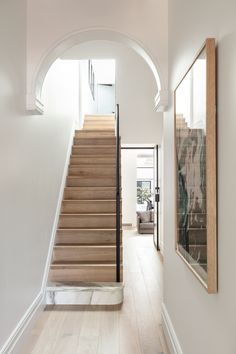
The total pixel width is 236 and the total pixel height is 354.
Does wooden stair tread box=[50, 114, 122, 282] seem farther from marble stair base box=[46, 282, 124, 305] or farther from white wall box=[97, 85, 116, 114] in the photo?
white wall box=[97, 85, 116, 114]

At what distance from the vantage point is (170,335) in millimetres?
2678

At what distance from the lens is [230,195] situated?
134 centimetres

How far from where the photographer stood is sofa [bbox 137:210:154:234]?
9734 mm

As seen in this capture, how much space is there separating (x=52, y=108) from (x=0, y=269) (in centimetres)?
266

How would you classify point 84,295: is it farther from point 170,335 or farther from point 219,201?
point 219,201

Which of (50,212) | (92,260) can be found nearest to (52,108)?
(50,212)

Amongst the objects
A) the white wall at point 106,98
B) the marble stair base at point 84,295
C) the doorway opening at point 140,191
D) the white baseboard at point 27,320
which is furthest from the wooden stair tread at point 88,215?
the white wall at point 106,98

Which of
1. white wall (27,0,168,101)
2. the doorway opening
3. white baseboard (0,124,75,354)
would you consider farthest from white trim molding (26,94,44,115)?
the doorway opening

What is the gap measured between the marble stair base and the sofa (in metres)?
5.91

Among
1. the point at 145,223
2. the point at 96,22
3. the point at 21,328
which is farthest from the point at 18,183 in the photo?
the point at 145,223

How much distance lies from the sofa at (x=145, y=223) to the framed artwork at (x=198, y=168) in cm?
744

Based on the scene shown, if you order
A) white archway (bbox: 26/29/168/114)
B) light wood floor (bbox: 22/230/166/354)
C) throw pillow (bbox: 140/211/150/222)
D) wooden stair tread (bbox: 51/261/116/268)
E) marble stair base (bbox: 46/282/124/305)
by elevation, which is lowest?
light wood floor (bbox: 22/230/166/354)

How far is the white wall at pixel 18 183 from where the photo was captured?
2436 mm

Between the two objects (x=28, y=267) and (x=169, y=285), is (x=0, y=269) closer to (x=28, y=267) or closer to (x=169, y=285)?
(x=28, y=267)
